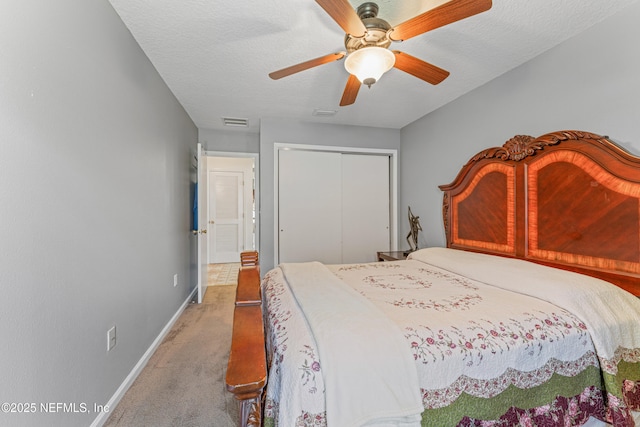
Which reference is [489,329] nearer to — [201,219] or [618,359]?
[618,359]

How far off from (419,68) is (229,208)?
5143mm

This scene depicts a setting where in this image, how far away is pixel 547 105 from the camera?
2.02 m

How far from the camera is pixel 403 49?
6.63 feet

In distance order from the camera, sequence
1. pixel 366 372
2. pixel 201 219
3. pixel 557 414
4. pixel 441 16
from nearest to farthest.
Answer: pixel 366 372, pixel 557 414, pixel 441 16, pixel 201 219

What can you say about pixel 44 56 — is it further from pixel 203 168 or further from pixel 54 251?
pixel 203 168

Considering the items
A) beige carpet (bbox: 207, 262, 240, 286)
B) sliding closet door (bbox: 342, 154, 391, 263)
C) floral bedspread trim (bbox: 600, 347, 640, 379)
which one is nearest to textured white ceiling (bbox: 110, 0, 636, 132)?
sliding closet door (bbox: 342, 154, 391, 263)

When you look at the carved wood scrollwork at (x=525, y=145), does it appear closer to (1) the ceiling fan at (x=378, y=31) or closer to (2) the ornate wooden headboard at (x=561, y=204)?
(2) the ornate wooden headboard at (x=561, y=204)

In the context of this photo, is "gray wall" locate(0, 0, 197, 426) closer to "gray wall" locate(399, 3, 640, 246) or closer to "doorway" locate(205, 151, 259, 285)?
"gray wall" locate(399, 3, 640, 246)

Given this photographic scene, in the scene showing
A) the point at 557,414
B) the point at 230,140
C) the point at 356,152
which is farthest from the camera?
the point at 230,140

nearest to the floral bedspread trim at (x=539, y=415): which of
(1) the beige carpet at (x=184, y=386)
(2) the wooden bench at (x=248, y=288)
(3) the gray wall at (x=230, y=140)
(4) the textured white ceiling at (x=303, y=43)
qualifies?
(2) the wooden bench at (x=248, y=288)

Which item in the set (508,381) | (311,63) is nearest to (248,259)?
(311,63)

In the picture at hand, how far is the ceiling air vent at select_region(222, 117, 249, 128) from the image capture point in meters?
3.55

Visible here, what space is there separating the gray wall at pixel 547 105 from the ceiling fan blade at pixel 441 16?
1.13m

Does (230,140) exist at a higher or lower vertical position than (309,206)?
higher
